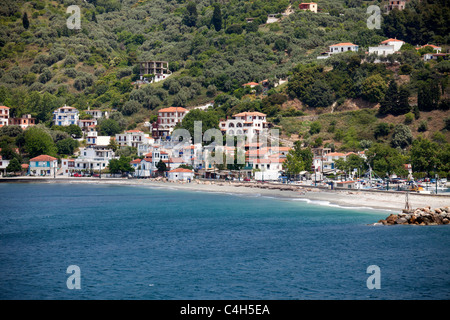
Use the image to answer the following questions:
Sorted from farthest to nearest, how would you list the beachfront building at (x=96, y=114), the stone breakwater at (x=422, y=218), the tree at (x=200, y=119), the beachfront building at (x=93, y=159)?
the beachfront building at (x=96, y=114) < the beachfront building at (x=93, y=159) < the tree at (x=200, y=119) < the stone breakwater at (x=422, y=218)

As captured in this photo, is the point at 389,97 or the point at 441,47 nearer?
the point at 389,97

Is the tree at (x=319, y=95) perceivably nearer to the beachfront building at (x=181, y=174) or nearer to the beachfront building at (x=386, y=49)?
the beachfront building at (x=386, y=49)

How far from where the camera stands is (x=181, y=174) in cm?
8631

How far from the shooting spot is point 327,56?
112m

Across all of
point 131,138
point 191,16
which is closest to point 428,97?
point 131,138

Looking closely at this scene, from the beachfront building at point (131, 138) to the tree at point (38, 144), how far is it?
11.5 metres

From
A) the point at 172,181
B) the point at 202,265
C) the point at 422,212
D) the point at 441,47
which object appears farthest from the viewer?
the point at 441,47

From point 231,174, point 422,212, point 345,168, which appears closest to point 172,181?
point 231,174

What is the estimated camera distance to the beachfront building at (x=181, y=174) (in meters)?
86.1

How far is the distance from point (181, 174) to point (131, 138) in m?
Result: 18.5

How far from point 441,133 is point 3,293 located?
231 ft

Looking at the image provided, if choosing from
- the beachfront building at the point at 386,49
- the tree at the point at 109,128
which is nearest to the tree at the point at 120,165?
the tree at the point at 109,128

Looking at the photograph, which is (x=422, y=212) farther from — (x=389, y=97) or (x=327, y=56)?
(x=327, y=56)

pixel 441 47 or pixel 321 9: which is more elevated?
pixel 321 9
